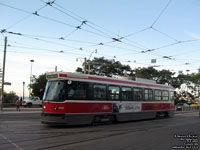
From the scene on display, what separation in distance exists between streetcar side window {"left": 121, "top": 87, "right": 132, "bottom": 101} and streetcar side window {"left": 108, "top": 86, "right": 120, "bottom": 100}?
52 cm

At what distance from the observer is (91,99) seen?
12.8 meters

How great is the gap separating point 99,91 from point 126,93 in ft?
8.95

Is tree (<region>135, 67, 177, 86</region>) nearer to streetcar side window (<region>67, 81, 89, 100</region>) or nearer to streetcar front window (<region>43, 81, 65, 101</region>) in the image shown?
streetcar side window (<region>67, 81, 89, 100</region>)

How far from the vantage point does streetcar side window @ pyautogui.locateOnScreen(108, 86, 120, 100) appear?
14070 millimetres

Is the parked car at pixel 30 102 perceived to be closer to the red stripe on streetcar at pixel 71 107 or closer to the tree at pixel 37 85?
the tree at pixel 37 85

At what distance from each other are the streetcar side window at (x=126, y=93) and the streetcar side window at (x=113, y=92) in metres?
0.52

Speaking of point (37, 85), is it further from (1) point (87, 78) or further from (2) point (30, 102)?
(1) point (87, 78)

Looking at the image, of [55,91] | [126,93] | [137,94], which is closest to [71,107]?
[55,91]

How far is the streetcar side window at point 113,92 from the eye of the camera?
14070 mm

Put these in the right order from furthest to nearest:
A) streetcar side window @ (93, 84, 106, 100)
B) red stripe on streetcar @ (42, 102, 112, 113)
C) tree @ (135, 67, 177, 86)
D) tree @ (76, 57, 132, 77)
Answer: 1. tree @ (135, 67, 177, 86)
2. tree @ (76, 57, 132, 77)
3. streetcar side window @ (93, 84, 106, 100)
4. red stripe on streetcar @ (42, 102, 112, 113)

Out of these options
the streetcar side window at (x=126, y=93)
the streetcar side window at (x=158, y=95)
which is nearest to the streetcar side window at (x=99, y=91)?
the streetcar side window at (x=126, y=93)

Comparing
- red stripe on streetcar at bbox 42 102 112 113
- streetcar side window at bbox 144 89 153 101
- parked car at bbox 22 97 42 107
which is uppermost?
streetcar side window at bbox 144 89 153 101

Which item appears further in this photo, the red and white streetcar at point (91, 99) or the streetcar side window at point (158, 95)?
the streetcar side window at point (158, 95)

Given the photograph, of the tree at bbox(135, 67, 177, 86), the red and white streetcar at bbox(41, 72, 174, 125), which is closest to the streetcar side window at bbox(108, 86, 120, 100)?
the red and white streetcar at bbox(41, 72, 174, 125)
